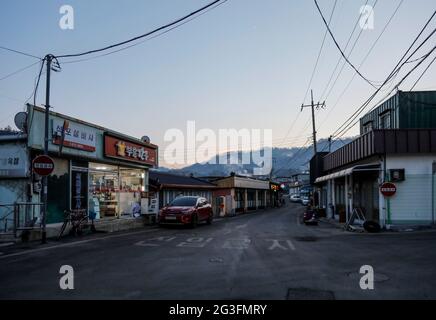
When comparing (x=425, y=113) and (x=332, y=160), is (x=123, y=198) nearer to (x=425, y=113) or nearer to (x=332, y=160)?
(x=332, y=160)

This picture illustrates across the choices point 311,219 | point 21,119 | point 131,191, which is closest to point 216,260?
point 21,119

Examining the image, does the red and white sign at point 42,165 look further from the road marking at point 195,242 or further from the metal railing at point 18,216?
the road marking at point 195,242

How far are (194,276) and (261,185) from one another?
55106 mm

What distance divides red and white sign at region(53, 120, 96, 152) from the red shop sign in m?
1.25

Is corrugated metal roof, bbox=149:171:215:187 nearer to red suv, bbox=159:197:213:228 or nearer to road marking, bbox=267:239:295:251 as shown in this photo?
red suv, bbox=159:197:213:228

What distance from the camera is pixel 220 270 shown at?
29.0ft

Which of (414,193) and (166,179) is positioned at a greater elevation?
(166,179)

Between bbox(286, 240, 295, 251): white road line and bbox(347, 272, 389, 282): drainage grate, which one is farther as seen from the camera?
bbox(286, 240, 295, 251): white road line

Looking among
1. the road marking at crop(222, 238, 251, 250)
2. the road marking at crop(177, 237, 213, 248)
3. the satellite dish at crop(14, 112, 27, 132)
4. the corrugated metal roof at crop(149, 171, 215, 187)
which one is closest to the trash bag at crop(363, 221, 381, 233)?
the road marking at crop(222, 238, 251, 250)

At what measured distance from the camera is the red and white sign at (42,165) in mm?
13227

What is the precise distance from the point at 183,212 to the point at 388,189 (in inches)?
402

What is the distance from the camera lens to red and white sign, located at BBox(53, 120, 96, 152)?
1655 centimetres

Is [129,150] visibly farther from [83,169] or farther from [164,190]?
[164,190]
